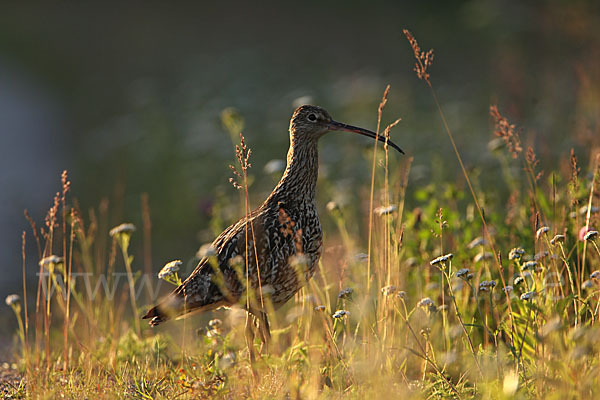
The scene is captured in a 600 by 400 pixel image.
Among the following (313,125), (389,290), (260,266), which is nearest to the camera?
(389,290)

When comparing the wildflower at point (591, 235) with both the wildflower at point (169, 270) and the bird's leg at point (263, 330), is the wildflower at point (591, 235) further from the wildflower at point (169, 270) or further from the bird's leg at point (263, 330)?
the wildflower at point (169, 270)

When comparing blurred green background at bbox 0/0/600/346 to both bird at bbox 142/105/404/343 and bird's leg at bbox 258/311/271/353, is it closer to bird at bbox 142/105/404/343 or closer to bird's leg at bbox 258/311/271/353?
bird at bbox 142/105/404/343

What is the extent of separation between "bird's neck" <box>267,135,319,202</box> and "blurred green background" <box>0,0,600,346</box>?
158 cm

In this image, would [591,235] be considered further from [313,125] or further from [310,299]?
[313,125]

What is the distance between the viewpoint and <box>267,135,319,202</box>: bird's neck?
14.2 feet

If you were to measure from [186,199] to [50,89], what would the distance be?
31.8 feet

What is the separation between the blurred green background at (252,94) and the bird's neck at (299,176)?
5.17ft

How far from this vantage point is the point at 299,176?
439cm

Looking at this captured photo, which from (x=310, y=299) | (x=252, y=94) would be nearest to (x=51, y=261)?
(x=310, y=299)

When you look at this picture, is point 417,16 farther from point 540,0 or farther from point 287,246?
point 287,246

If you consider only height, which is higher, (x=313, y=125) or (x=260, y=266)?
(x=313, y=125)

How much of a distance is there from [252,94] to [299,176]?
8.91 m

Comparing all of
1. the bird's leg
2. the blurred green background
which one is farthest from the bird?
the blurred green background

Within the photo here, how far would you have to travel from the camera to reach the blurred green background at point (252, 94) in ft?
28.6
